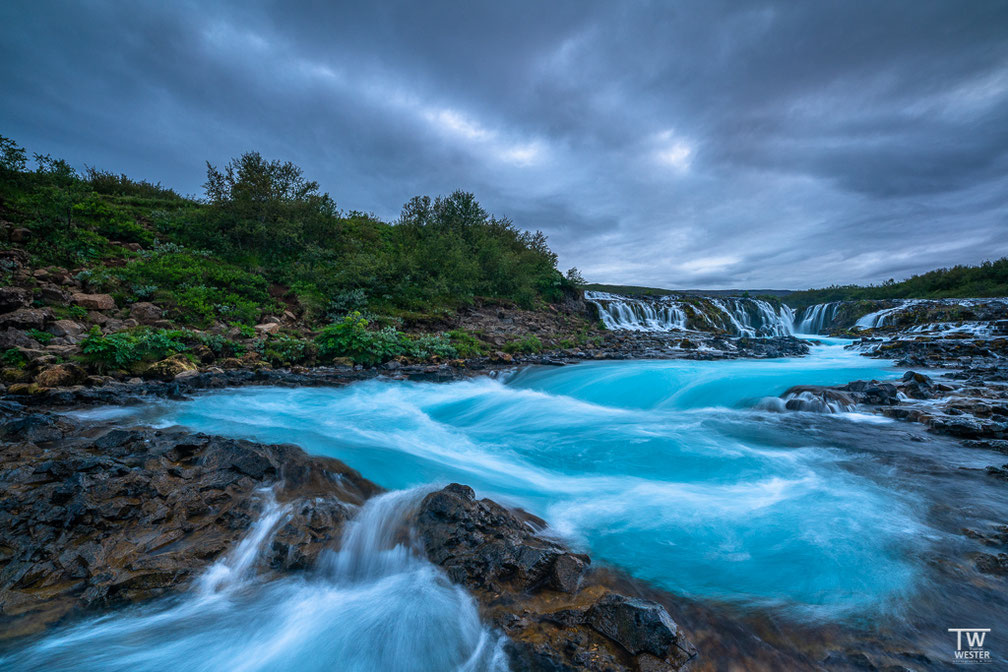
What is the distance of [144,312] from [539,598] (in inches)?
550

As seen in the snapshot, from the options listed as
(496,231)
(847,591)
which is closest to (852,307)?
(496,231)

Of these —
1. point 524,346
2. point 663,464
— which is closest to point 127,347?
point 663,464

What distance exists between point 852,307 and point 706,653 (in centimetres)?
4602

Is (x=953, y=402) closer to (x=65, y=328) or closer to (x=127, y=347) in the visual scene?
(x=127, y=347)

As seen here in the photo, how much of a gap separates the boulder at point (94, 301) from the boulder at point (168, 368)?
3.56 m

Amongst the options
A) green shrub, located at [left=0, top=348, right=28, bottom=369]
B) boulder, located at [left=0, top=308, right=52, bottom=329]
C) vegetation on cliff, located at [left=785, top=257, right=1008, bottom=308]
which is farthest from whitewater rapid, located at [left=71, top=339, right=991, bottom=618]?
vegetation on cliff, located at [left=785, top=257, right=1008, bottom=308]

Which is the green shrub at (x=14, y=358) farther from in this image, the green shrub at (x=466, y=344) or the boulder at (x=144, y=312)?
the green shrub at (x=466, y=344)

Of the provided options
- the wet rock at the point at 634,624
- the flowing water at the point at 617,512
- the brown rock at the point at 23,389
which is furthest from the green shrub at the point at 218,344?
the wet rock at the point at 634,624

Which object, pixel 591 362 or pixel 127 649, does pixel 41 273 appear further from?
pixel 591 362

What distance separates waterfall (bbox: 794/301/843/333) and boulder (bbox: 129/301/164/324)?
157 feet

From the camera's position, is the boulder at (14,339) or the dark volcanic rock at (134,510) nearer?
the dark volcanic rock at (134,510)

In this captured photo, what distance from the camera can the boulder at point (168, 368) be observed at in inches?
344

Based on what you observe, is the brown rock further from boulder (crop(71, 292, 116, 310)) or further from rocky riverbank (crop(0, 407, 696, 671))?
boulder (crop(71, 292, 116, 310))

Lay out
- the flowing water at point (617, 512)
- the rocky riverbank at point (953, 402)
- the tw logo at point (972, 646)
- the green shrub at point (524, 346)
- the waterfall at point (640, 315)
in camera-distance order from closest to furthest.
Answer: the tw logo at point (972, 646) < the flowing water at point (617, 512) < the rocky riverbank at point (953, 402) < the green shrub at point (524, 346) < the waterfall at point (640, 315)
